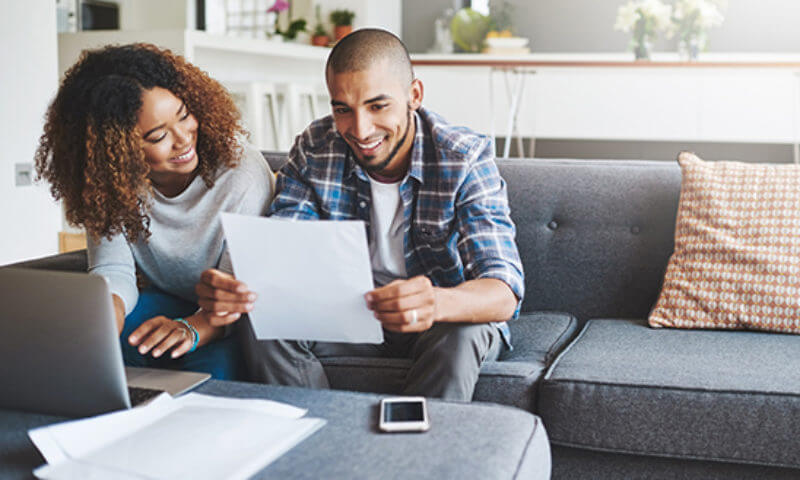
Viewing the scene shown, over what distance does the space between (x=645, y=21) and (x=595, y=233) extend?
357 centimetres

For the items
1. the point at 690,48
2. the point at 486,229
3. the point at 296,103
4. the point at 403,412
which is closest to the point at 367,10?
the point at 296,103

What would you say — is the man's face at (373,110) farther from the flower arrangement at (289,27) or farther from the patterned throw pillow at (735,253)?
the flower arrangement at (289,27)

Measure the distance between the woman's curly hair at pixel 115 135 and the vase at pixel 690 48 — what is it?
4222 mm

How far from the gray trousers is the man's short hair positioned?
0.52 m

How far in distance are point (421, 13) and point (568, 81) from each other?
5.57 ft

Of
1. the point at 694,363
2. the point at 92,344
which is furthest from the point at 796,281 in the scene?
the point at 92,344

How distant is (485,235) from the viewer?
167 centimetres

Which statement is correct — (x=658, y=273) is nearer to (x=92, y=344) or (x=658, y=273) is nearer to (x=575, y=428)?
A: (x=575, y=428)

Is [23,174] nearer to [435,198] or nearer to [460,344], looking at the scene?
A: [435,198]

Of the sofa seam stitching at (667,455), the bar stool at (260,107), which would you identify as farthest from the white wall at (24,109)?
the sofa seam stitching at (667,455)

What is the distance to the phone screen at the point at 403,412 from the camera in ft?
3.84

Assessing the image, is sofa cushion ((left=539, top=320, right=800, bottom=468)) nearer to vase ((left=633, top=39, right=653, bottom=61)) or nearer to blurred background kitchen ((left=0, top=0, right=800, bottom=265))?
blurred background kitchen ((left=0, top=0, right=800, bottom=265))

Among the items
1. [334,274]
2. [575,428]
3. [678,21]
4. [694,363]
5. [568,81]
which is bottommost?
[575,428]

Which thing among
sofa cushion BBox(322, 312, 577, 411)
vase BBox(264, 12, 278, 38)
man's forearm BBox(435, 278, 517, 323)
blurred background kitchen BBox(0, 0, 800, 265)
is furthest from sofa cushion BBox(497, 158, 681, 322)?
vase BBox(264, 12, 278, 38)
